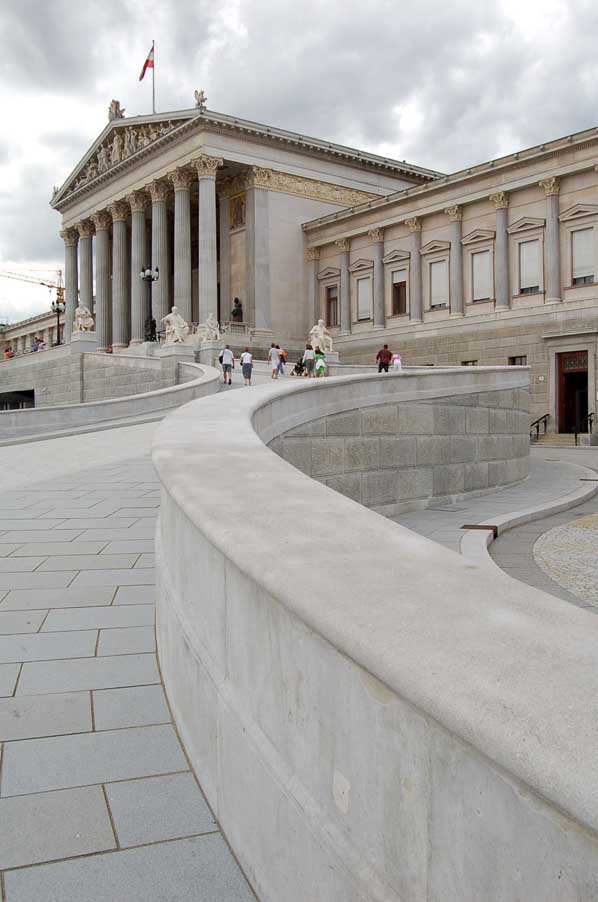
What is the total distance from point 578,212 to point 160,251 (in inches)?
1054

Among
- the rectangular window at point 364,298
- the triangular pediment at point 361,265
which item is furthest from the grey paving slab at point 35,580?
the triangular pediment at point 361,265

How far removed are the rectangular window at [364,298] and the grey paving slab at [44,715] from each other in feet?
149

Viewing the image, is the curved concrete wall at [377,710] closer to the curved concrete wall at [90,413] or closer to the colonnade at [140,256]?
the curved concrete wall at [90,413]

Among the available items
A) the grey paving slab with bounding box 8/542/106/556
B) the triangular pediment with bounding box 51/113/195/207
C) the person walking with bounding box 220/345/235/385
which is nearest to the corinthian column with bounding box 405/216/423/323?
the triangular pediment with bounding box 51/113/195/207

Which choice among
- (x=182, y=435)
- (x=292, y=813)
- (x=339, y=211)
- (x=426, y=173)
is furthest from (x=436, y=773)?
(x=426, y=173)

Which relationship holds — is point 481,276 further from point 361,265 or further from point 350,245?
point 350,245

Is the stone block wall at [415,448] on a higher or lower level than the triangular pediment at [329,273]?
lower

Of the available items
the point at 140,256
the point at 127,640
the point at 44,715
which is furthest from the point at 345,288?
the point at 44,715

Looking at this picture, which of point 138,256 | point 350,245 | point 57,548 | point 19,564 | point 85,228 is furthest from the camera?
point 85,228

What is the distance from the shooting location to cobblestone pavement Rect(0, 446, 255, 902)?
2.40m

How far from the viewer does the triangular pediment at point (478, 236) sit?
134 feet

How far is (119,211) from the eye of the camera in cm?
→ 5612

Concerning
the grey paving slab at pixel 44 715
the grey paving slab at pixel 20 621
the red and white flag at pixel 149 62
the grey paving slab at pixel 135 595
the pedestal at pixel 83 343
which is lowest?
the grey paving slab at pixel 44 715

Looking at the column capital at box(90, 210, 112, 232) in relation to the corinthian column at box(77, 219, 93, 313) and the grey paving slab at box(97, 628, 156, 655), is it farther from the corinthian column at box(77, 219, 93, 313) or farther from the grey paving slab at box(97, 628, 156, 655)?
the grey paving slab at box(97, 628, 156, 655)
